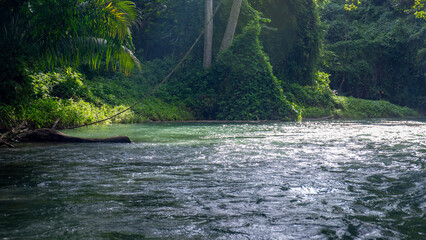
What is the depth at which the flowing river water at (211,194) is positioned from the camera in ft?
10.4

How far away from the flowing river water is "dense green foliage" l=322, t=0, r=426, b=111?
24168 mm

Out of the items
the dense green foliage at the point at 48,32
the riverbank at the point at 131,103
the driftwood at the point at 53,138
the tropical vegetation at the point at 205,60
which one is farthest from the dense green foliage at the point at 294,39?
the driftwood at the point at 53,138

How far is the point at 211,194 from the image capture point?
430cm

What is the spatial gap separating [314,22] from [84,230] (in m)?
24.2

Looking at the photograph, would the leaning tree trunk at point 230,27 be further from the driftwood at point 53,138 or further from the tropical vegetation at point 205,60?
the driftwood at point 53,138

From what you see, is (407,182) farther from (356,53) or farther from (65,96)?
(356,53)

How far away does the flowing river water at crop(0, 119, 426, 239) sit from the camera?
124 inches

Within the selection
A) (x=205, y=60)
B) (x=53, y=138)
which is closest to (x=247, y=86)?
(x=205, y=60)

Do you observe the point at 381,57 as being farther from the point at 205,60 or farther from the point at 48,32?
the point at 48,32

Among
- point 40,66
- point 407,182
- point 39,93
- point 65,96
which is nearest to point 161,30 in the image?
point 65,96

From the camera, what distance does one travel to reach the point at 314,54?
25.6 m

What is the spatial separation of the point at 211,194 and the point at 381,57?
3041 cm

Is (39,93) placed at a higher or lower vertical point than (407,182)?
higher

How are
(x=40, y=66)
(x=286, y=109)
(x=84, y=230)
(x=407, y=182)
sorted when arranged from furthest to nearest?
1. (x=286, y=109)
2. (x=40, y=66)
3. (x=407, y=182)
4. (x=84, y=230)
